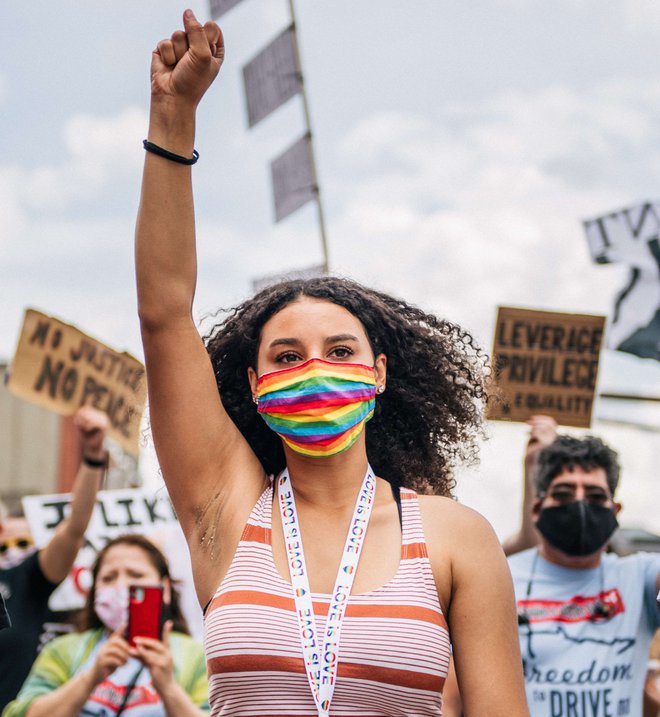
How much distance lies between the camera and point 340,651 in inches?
81.1

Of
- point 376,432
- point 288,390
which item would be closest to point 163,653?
point 376,432

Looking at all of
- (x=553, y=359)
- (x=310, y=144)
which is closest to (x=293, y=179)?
(x=310, y=144)

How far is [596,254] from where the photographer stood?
Result: 677 cm

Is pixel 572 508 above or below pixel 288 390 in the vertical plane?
below

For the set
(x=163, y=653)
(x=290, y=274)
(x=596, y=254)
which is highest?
(x=596, y=254)

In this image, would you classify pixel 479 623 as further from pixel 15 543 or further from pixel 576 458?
pixel 15 543

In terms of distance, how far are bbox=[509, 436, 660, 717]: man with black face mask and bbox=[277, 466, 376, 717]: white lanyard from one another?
182 cm

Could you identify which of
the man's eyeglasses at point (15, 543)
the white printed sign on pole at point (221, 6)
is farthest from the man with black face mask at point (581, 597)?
the white printed sign on pole at point (221, 6)

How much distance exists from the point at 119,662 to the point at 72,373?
8.10ft

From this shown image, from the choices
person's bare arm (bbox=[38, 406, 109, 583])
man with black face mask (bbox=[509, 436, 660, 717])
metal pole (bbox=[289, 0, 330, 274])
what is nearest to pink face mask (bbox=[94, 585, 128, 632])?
person's bare arm (bbox=[38, 406, 109, 583])

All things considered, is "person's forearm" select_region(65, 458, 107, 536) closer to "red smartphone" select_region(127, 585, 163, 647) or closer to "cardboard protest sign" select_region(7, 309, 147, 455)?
"red smartphone" select_region(127, 585, 163, 647)

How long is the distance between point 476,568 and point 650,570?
2.02m

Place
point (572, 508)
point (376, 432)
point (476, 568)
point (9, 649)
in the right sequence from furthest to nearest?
1. point (9, 649)
2. point (572, 508)
3. point (376, 432)
4. point (476, 568)

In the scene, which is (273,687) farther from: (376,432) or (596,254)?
(596,254)
